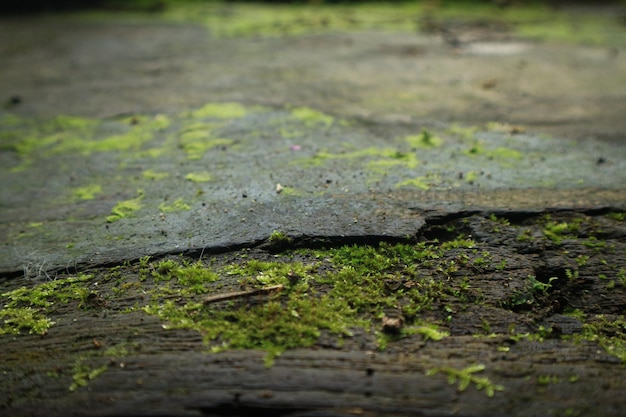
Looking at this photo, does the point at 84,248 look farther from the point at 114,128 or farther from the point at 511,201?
the point at 511,201

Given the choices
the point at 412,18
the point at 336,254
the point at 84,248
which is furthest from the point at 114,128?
the point at 412,18

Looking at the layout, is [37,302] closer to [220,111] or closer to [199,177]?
[199,177]

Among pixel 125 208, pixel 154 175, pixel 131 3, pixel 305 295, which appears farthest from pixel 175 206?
pixel 131 3

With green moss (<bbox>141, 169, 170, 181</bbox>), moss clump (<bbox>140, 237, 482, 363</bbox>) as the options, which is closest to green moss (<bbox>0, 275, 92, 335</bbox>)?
moss clump (<bbox>140, 237, 482, 363</bbox>)

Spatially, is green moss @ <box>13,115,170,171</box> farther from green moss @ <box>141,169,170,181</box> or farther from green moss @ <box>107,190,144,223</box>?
green moss @ <box>107,190,144,223</box>

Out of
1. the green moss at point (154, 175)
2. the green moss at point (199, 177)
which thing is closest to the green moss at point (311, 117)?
the green moss at point (199, 177)

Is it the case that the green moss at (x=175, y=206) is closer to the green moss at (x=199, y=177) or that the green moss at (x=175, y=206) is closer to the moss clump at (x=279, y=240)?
the green moss at (x=199, y=177)
